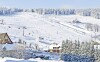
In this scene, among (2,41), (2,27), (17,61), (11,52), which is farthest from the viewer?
(2,27)

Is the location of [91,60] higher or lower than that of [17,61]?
lower

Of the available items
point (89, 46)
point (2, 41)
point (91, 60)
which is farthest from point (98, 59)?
point (2, 41)

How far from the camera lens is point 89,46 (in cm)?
6981

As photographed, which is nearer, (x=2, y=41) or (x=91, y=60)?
(x=91, y=60)

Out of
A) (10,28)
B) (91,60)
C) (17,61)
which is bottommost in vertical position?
(10,28)

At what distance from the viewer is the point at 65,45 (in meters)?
77.0

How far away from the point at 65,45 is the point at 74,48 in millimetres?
5998

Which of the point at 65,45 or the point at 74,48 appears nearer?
the point at 74,48

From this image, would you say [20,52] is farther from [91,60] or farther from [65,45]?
[65,45]

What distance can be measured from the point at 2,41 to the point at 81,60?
69.3 feet

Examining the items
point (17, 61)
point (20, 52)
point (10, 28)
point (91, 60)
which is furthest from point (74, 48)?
point (10, 28)

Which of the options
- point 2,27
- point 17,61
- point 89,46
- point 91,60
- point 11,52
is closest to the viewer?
point 17,61

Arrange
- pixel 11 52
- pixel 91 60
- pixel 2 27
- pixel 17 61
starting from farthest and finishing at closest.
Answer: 1. pixel 2 27
2. pixel 91 60
3. pixel 11 52
4. pixel 17 61

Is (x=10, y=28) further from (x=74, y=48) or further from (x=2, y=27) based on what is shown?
(x=74, y=48)
